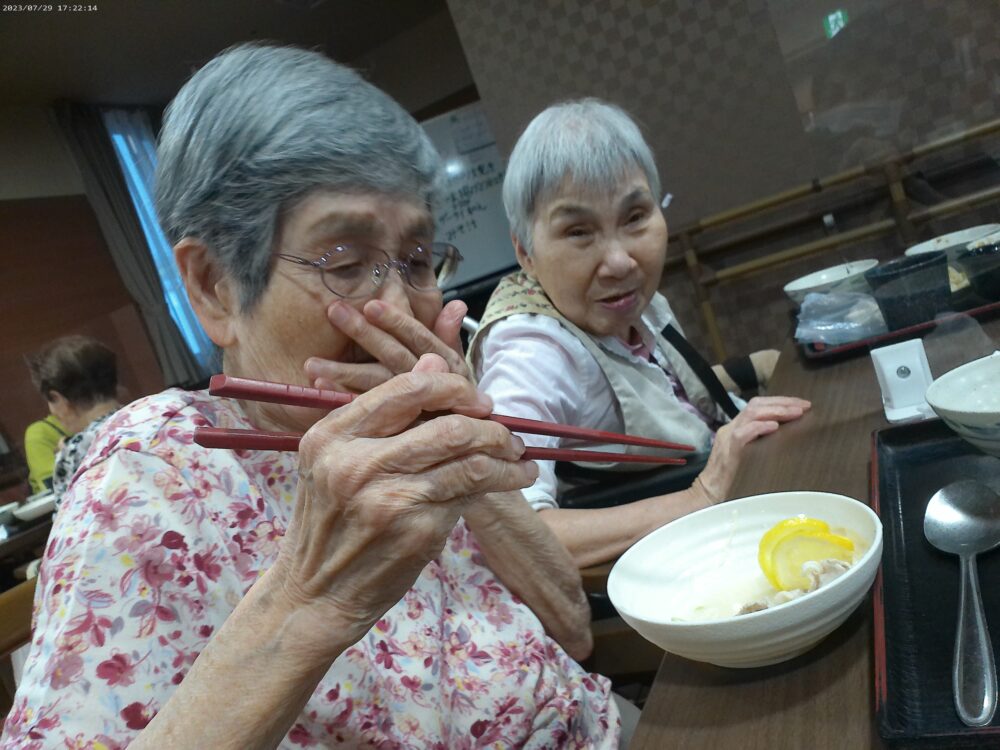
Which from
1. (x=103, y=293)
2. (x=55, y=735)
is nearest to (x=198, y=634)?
(x=55, y=735)

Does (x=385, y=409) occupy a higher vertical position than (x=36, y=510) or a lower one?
higher

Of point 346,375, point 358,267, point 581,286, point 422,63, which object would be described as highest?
point 422,63

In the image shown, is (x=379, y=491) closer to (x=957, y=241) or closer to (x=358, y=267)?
(x=358, y=267)

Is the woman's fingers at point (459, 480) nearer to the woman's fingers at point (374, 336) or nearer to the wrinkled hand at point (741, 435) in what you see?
the woman's fingers at point (374, 336)

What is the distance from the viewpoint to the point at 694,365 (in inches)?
76.2

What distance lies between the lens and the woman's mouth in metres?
1.70

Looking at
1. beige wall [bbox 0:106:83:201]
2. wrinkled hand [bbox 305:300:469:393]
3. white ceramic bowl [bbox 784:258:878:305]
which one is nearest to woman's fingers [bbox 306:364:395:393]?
wrinkled hand [bbox 305:300:469:393]

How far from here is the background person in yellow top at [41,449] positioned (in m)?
4.26

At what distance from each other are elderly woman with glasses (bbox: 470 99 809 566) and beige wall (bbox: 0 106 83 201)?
4.04m

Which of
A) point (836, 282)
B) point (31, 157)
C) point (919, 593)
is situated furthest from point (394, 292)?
point (31, 157)

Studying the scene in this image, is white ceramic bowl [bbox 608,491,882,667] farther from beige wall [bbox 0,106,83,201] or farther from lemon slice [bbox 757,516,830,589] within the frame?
beige wall [bbox 0,106,83,201]

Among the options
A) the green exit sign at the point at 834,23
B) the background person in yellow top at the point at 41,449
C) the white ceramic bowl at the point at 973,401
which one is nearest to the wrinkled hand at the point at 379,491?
the white ceramic bowl at the point at 973,401

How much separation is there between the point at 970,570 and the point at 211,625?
0.75 m

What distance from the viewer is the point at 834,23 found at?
3248mm
